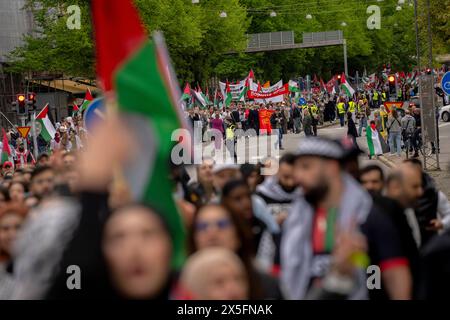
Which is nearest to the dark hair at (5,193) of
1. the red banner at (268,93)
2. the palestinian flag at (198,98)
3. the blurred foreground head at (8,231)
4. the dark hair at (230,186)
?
the blurred foreground head at (8,231)

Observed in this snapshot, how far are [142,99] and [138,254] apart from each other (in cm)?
145

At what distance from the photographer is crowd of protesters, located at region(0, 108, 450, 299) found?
15.3 ft

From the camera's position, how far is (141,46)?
20.1 ft

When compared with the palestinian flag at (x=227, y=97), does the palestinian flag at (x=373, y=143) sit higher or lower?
lower

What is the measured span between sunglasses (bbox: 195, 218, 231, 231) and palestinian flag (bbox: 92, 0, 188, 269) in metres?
0.28

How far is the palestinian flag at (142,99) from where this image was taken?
17.9ft

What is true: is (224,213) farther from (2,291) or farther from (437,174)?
(437,174)

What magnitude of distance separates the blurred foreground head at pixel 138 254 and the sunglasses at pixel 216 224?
56.4 inches

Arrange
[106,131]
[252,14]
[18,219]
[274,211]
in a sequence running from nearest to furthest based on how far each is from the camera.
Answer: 1. [106,131]
2. [18,219]
3. [274,211]
4. [252,14]

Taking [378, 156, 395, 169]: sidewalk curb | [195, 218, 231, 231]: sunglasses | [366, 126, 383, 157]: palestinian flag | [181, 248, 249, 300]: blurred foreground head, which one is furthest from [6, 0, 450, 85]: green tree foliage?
[181, 248, 249, 300]: blurred foreground head

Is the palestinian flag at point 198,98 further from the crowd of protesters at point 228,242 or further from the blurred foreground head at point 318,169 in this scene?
the blurred foreground head at point 318,169

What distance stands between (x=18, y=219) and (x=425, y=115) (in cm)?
2294

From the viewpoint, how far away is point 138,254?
14.8 ft
